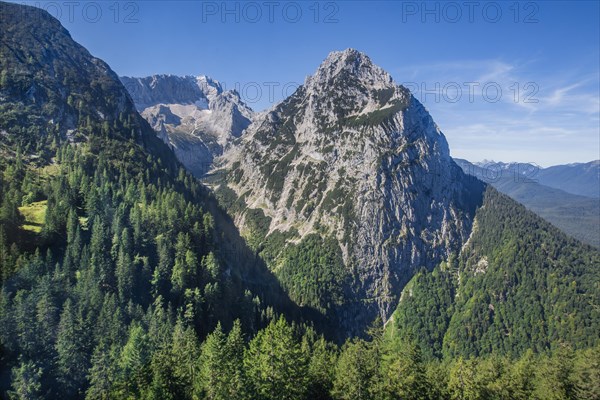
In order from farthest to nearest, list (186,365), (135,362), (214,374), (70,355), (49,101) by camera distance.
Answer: (49,101), (135,362), (70,355), (186,365), (214,374)

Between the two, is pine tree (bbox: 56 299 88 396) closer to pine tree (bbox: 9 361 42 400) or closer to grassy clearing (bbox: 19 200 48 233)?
pine tree (bbox: 9 361 42 400)

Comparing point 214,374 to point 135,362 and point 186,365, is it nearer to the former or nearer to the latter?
point 186,365

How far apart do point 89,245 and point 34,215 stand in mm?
16873

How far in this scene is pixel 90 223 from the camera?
→ 8900 cm

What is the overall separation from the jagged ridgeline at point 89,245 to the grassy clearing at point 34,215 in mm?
364

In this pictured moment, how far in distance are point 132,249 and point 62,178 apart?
32720 millimetres

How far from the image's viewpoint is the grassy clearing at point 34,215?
8150cm

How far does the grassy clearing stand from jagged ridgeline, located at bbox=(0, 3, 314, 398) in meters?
0.36

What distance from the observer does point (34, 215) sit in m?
87.1

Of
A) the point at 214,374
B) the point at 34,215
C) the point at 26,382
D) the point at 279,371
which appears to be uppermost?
the point at 34,215

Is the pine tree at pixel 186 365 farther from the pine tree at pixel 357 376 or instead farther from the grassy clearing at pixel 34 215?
the grassy clearing at pixel 34 215

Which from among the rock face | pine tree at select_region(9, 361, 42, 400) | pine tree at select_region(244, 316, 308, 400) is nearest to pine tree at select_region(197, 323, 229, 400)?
pine tree at select_region(244, 316, 308, 400)

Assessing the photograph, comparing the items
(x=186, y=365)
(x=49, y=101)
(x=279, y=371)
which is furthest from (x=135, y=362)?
(x=49, y=101)

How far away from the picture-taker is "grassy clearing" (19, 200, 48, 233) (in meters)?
81.5
